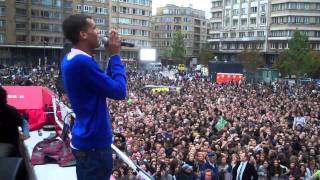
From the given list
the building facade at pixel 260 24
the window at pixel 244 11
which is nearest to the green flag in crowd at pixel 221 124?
the building facade at pixel 260 24

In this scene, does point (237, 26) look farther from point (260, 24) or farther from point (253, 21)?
point (260, 24)

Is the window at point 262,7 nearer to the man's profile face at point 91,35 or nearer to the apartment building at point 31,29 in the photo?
the apartment building at point 31,29

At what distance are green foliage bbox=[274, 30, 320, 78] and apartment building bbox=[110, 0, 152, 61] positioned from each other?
32486mm

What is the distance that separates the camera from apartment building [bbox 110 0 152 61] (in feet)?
276

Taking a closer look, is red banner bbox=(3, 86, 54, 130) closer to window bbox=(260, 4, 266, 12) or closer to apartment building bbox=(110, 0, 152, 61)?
apartment building bbox=(110, 0, 152, 61)

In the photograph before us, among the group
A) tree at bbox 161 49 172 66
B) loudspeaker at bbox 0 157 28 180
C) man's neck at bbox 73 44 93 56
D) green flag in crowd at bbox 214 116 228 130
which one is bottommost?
green flag in crowd at bbox 214 116 228 130

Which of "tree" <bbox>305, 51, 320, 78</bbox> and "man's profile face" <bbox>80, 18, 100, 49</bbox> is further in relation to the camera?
"tree" <bbox>305, 51, 320, 78</bbox>

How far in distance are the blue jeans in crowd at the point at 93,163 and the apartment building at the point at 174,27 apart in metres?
109

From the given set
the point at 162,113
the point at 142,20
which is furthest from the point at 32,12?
the point at 162,113

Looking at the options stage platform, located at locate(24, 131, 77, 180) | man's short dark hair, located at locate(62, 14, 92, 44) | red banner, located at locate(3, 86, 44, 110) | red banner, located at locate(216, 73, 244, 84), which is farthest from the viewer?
red banner, located at locate(216, 73, 244, 84)

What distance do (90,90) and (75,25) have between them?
1.50ft

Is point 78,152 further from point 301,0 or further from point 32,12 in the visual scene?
point 301,0

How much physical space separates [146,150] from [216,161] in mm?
2317

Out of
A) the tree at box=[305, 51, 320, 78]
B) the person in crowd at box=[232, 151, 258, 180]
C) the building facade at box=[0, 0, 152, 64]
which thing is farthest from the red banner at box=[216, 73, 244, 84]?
the person in crowd at box=[232, 151, 258, 180]
